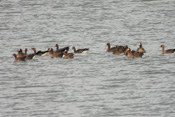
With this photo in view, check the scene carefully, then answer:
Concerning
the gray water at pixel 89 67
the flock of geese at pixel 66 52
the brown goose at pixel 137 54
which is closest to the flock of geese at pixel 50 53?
the flock of geese at pixel 66 52

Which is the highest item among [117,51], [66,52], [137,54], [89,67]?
[66,52]

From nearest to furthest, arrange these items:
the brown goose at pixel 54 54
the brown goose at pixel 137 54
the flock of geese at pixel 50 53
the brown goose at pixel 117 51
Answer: the brown goose at pixel 137 54 < the flock of geese at pixel 50 53 < the brown goose at pixel 54 54 < the brown goose at pixel 117 51

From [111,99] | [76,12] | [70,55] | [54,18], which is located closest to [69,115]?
[111,99]

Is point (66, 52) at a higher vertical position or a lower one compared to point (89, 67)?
higher

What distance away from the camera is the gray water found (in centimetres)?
2658

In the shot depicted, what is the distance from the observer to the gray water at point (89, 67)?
87.2 ft

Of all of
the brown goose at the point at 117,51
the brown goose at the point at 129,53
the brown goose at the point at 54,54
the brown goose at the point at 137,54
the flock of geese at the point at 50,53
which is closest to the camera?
the brown goose at the point at 137,54

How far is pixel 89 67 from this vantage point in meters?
34.1

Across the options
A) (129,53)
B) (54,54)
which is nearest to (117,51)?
(129,53)

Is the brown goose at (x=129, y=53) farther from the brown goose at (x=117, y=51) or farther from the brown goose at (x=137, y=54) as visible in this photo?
the brown goose at (x=117, y=51)

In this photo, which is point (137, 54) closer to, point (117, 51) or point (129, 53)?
point (129, 53)

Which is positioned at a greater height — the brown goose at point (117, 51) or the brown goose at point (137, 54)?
the brown goose at point (117, 51)

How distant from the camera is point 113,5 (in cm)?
6244

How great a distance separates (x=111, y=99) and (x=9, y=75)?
7724mm
